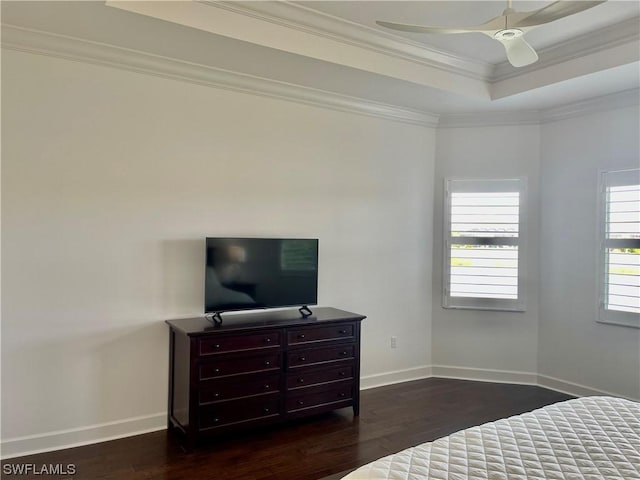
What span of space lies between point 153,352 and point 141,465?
837mm

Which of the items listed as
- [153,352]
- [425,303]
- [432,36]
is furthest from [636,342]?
[153,352]

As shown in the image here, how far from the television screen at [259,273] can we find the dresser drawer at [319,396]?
0.72 m

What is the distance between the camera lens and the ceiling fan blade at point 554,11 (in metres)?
2.12

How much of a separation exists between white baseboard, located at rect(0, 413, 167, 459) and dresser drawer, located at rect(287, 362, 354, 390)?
3.43 ft

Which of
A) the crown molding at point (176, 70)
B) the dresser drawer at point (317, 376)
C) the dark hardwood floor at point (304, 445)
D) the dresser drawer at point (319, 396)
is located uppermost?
the crown molding at point (176, 70)

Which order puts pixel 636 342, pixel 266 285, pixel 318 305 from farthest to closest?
pixel 318 305, pixel 636 342, pixel 266 285

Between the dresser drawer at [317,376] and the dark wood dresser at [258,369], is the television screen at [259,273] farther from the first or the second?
the dresser drawer at [317,376]

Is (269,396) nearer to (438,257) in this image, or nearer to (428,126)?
(438,257)

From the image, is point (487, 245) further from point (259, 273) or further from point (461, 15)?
point (259, 273)

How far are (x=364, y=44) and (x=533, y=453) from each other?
3046 millimetres

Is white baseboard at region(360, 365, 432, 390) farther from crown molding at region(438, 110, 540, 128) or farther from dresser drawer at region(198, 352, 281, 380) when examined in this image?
crown molding at region(438, 110, 540, 128)

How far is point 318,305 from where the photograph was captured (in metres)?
4.38

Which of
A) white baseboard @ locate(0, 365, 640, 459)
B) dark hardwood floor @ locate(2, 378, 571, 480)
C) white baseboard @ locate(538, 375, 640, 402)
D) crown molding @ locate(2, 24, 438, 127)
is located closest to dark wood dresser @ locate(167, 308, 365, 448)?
dark hardwood floor @ locate(2, 378, 571, 480)

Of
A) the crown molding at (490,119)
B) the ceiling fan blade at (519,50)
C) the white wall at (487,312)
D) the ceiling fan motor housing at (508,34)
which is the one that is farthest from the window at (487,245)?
the ceiling fan motor housing at (508,34)
